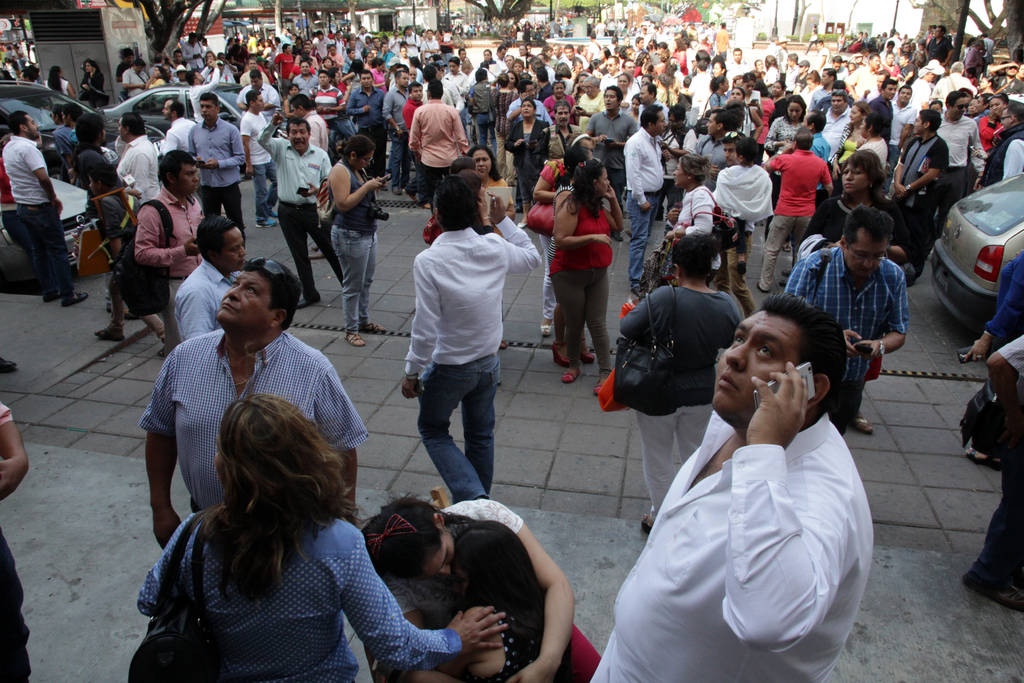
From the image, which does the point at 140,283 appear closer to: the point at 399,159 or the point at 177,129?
the point at 177,129

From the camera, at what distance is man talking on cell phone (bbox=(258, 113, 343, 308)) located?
7.12m

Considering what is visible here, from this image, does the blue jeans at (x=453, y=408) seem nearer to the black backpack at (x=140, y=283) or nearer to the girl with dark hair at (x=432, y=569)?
the girl with dark hair at (x=432, y=569)

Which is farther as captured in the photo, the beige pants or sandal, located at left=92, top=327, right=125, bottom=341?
the beige pants

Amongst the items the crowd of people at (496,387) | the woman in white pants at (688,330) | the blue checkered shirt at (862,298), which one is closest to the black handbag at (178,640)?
the crowd of people at (496,387)

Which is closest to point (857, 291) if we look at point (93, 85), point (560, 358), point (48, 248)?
point (560, 358)

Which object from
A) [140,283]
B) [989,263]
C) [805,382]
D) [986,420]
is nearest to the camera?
[805,382]

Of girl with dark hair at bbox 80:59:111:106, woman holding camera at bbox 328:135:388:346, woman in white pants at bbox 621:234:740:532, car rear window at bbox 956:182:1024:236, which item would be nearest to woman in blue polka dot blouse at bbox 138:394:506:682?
woman in white pants at bbox 621:234:740:532

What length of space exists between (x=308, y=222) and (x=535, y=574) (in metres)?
5.61

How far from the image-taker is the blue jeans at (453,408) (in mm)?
3719

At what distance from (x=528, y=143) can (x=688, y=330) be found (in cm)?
701

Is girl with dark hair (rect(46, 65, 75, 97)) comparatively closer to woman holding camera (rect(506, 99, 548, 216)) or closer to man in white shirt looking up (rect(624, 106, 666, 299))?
woman holding camera (rect(506, 99, 548, 216))

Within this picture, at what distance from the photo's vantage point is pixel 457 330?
3.64 meters

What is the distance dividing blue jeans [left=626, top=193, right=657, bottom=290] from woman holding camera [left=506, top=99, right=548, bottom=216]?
8.71 feet

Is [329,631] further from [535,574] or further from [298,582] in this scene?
[535,574]
